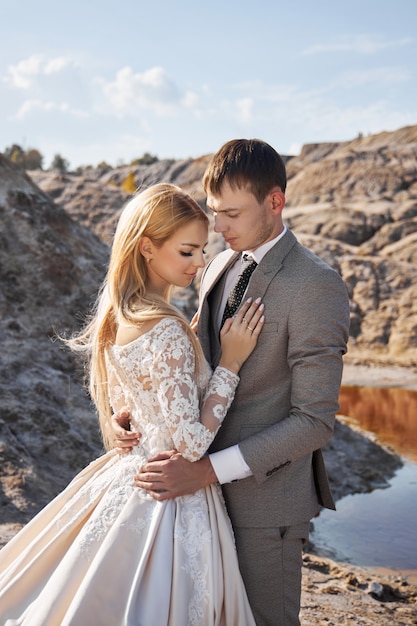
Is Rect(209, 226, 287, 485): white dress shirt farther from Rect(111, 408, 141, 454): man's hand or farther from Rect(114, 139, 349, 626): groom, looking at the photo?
Rect(111, 408, 141, 454): man's hand

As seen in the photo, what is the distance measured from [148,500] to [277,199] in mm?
1145

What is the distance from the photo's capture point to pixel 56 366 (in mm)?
7281

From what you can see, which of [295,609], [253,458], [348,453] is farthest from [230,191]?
[348,453]

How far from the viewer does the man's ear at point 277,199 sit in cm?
270

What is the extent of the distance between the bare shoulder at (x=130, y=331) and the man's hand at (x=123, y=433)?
0.34m

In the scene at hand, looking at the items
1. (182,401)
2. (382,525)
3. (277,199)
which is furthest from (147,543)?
(382,525)

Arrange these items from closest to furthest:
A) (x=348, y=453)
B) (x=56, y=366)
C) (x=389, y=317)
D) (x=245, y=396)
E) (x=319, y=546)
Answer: (x=245, y=396)
(x=319, y=546)
(x=56, y=366)
(x=348, y=453)
(x=389, y=317)

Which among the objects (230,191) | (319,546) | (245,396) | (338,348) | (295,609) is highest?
(230,191)

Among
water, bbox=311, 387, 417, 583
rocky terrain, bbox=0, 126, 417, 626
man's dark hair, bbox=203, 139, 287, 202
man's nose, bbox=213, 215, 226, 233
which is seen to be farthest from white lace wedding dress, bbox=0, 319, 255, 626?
water, bbox=311, 387, 417, 583

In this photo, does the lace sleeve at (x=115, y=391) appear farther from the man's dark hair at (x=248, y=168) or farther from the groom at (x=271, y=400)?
the man's dark hair at (x=248, y=168)

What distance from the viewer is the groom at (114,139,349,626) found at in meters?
2.55

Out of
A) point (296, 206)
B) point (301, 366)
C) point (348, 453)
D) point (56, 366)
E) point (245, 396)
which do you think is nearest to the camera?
point (301, 366)

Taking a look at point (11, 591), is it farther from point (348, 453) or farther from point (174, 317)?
point (348, 453)

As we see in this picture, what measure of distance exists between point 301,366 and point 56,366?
506 cm
